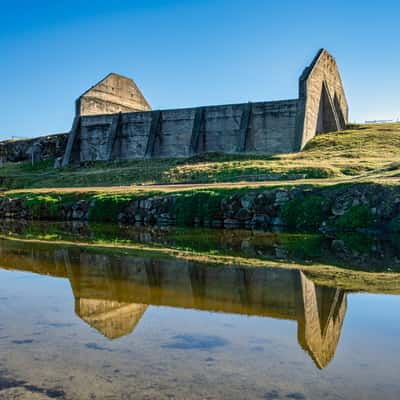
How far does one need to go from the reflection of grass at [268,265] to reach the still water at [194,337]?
17.1 inches

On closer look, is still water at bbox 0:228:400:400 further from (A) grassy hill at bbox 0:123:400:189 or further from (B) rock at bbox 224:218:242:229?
(A) grassy hill at bbox 0:123:400:189

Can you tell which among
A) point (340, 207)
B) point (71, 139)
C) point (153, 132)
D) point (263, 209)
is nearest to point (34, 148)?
point (71, 139)

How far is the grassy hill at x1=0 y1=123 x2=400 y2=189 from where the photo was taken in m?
26.8

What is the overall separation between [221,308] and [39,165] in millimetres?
46003

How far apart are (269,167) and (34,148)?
107ft

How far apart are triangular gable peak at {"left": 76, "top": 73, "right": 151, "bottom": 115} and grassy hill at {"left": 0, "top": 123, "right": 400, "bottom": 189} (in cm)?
774

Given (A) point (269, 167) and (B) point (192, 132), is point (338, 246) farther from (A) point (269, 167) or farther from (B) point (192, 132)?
(B) point (192, 132)

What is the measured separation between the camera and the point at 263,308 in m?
6.65

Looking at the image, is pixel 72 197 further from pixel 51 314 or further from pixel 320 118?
pixel 320 118

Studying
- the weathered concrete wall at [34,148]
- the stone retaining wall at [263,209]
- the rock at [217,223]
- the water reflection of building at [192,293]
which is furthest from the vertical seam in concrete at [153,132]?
the water reflection of building at [192,293]

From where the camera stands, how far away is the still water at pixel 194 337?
409 cm

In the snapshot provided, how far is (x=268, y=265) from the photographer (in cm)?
1004

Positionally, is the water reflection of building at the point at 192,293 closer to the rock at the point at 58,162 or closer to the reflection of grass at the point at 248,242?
the reflection of grass at the point at 248,242

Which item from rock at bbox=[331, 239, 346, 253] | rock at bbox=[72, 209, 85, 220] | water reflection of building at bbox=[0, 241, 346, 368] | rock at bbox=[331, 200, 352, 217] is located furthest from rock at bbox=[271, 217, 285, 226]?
rock at bbox=[72, 209, 85, 220]
